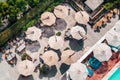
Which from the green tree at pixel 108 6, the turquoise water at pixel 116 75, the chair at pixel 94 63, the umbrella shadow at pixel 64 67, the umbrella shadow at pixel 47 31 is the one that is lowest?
the umbrella shadow at pixel 64 67

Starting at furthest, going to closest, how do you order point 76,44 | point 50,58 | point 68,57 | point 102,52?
1. point 76,44
2. point 68,57
3. point 50,58
4. point 102,52

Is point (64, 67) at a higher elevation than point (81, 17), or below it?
below

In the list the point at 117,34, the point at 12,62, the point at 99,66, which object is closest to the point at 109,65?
the point at 99,66

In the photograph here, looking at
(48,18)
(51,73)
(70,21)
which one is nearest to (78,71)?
(51,73)

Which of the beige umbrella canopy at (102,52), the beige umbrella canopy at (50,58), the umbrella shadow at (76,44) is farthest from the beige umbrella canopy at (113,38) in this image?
the beige umbrella canopy at (50,58)

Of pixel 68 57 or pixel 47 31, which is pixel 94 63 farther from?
pixel 47 31

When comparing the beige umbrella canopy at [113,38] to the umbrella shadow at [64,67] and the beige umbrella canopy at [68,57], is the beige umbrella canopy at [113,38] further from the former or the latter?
the umbrella shadow at [64,67]

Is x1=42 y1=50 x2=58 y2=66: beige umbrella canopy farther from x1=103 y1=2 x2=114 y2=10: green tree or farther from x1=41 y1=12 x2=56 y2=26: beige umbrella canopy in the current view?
x1=103 y1=2 x2=114 y2=10: green tree
